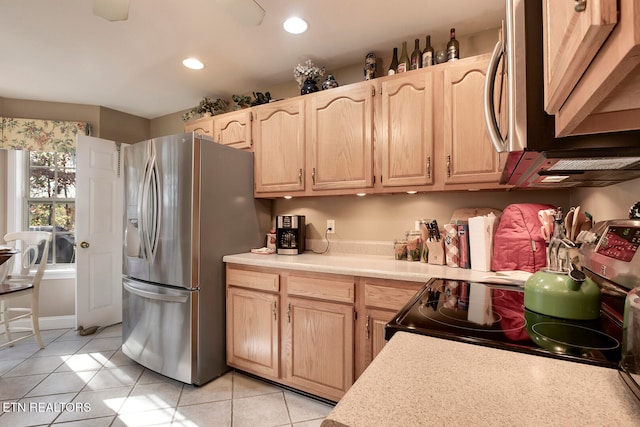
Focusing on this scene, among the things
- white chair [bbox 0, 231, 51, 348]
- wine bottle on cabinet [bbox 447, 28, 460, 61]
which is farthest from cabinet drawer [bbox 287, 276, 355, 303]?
white chair [bbox 0, 231, 51, 348]

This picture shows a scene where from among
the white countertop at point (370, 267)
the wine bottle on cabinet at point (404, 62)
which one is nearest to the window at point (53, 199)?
the white countertop at point (370, 267)

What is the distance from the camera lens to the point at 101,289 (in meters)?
3.17

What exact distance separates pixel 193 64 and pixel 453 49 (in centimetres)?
199

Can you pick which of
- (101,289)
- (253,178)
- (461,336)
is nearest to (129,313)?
(101,289)

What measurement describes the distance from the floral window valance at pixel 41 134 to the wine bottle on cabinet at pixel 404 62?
3.34 metres

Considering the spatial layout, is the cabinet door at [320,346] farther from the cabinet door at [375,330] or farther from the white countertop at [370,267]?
the white countertop at [370,267]

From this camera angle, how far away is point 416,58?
2059 mm

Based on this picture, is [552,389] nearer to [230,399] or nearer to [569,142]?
[569,142]

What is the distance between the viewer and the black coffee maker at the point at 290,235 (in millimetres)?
2441

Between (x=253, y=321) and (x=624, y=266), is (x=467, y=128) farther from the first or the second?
(x=253, y=321)

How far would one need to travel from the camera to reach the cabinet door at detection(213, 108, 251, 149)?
2.60 m

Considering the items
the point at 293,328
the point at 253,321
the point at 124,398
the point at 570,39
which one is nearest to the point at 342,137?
the point at 293,328

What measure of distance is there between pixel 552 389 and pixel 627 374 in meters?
0.13

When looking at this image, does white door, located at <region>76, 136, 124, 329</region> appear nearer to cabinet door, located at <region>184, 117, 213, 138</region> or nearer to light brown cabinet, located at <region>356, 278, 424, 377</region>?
A: cabinet door, located at <region>184, 117, 213, 138</region>
